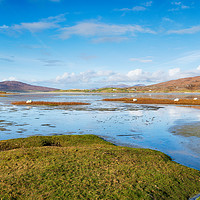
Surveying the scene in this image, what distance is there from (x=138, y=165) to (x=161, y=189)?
2392mm

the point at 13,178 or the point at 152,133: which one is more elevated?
the point at 13,178

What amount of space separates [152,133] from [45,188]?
17369mm

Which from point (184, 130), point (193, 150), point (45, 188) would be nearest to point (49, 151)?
point (45, 188)

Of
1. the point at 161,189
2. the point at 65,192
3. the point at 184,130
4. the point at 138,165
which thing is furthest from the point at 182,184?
the point at 184,130

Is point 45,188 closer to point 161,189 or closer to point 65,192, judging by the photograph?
point 65,192

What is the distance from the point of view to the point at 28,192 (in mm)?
7500

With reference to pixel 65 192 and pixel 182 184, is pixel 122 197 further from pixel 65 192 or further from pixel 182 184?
pixel 182 184

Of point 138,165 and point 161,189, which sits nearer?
point 161,189

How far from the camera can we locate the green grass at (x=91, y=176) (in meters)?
7.61

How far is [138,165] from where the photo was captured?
35.0 ft

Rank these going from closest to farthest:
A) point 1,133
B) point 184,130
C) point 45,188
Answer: point 45,188
point 1,133
point 184,130

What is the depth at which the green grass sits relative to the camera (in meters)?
7.61

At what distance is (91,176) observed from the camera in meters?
8.97

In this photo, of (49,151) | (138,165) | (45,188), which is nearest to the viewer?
(45,188)
